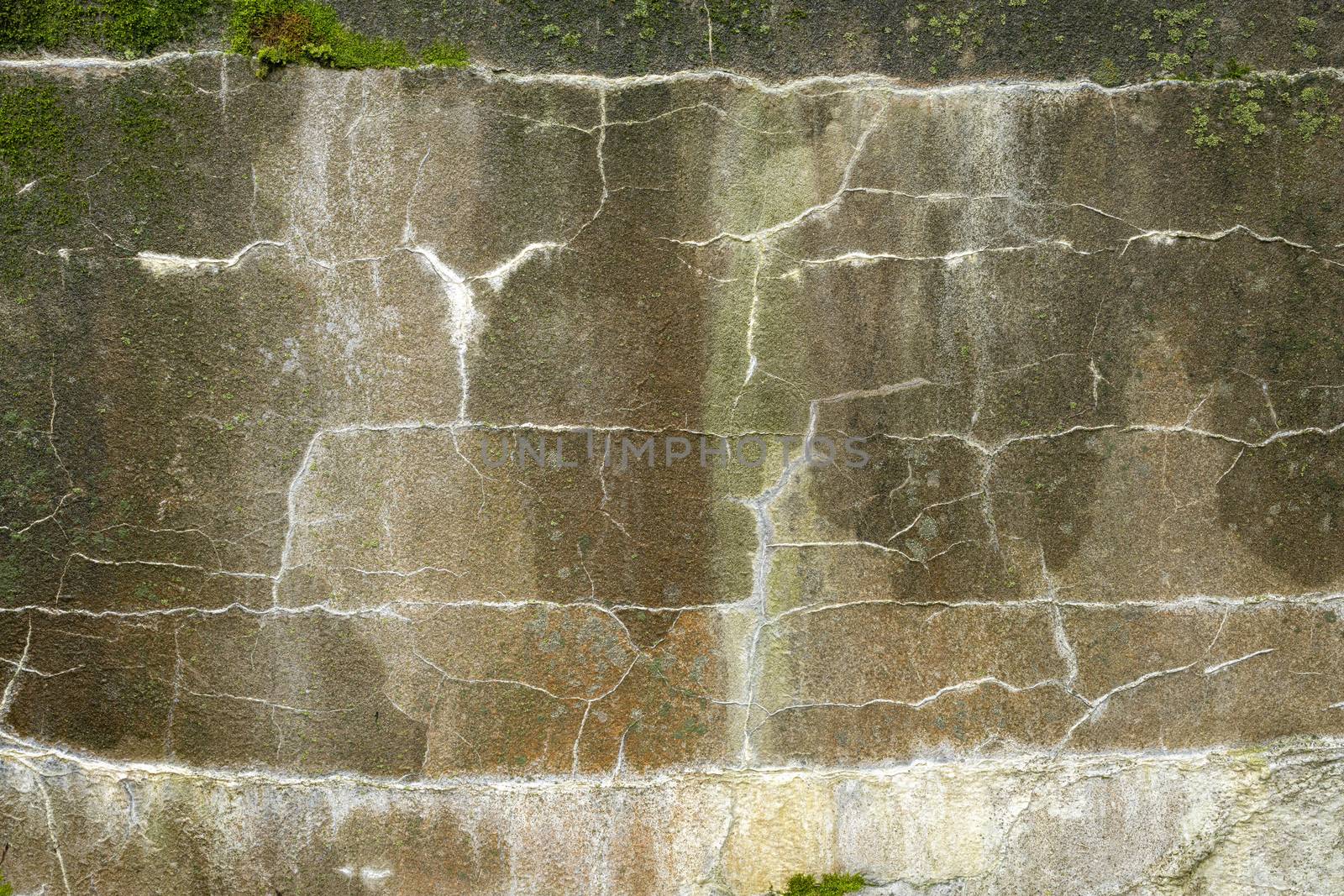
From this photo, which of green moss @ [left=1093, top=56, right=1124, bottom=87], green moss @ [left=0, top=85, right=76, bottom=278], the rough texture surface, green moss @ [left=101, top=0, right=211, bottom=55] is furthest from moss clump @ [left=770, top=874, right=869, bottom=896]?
green moss @ [left=101, top=0, right=211, bottom=55]

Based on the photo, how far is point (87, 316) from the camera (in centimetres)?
284

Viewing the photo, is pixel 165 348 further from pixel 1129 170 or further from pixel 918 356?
pixel 1129 170

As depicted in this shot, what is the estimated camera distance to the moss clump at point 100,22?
2.79 meters

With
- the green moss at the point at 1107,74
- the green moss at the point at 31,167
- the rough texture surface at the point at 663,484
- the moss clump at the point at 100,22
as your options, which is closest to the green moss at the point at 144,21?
the moss clump at the point at 100,22

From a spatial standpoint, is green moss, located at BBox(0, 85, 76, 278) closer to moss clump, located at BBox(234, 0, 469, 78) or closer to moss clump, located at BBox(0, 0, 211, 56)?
moss clump, located at BBox(0, 0, 211, 56)

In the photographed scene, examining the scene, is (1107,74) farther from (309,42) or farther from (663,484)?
(309,42)

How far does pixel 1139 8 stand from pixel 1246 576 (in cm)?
208

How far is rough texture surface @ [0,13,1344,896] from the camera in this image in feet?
9.43

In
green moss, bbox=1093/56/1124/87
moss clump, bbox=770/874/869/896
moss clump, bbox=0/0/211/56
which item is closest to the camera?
moss clump, bbox=0/0/211/56

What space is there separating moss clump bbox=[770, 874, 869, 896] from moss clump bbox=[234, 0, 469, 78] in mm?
3148

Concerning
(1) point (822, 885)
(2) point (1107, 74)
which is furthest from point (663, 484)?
(2) point (1107, 74)

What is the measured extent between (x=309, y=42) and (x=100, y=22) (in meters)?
0.69

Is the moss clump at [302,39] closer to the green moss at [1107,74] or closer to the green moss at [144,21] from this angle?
the green moss at [144,21]

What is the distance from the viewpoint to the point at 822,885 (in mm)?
3070
